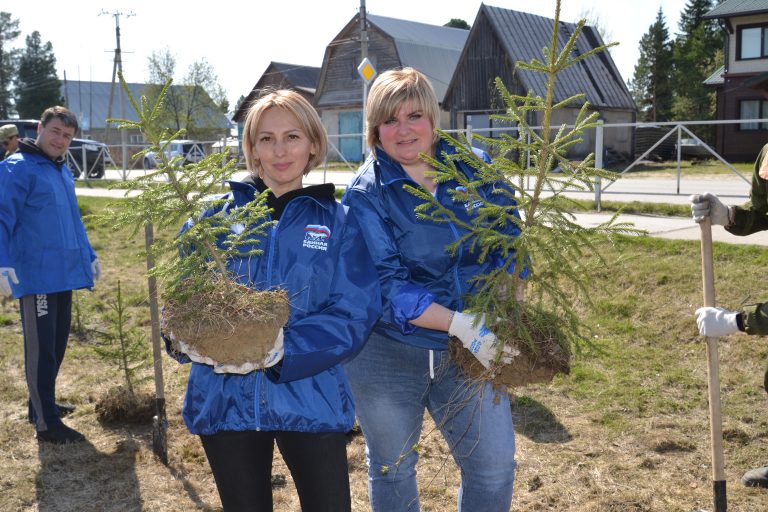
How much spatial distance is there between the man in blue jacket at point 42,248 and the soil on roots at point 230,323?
9.20 feet

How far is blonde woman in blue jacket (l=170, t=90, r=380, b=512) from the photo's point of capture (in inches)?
90.4

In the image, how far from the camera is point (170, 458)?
4.54 m

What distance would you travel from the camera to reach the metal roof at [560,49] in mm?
27344

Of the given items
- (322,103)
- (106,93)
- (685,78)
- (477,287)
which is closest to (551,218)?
(477,287)

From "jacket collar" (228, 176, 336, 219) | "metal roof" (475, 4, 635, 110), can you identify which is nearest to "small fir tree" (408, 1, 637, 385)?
"jacket collar" (228, 176, 336, 219)

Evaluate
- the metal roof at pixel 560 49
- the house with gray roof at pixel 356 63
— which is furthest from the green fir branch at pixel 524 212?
the house with gray roof at pixel 356 63

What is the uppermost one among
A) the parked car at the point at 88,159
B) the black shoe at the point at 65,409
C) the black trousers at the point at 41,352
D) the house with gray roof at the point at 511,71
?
the house with gray roof at the point at 511,71

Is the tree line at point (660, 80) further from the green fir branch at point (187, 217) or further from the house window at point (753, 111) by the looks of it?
the green fir branch at point (187, 217)

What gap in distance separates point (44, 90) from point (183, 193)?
208 ft

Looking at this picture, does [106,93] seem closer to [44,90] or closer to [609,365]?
[44,90]

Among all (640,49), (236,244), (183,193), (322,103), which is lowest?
(236,244)

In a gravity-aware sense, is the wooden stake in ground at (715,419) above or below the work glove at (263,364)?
below

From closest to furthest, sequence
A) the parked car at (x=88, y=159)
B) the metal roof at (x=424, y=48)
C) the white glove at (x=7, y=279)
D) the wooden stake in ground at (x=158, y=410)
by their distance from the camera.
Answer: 1. the white glove at (x=7, y=279)
2. the wooden stake in ground at (x=158, y=410)
3. the parked car at (x=88, y=159)
4. the metal roof at (x=424, y=48)

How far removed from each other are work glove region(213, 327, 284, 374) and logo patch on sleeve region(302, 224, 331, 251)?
31cm
